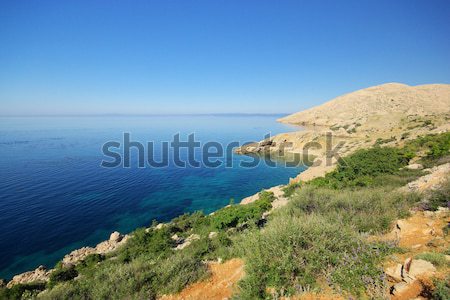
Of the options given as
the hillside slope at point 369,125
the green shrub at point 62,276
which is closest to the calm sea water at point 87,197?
the green shrub at point 62,276

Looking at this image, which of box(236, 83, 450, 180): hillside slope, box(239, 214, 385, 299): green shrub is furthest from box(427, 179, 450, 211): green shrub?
box(236, 83, 450, 180): hillside slope

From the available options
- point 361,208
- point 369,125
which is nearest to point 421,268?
point 361,208

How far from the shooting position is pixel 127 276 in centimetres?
744

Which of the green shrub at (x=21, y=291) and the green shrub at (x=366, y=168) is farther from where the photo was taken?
the green shrub at (x=366, y=168)

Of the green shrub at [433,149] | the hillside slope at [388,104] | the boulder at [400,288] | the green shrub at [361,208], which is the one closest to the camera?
the boulder at [400,288]

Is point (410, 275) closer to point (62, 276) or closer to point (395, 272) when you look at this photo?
point (395, 272)

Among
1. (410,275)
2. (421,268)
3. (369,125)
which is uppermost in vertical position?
(369,125)

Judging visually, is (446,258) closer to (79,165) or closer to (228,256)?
(228,256)

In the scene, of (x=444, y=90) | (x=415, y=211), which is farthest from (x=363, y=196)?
(x=444, y=90)

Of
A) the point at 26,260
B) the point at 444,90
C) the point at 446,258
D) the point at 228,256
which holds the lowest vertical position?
the point at 26,260

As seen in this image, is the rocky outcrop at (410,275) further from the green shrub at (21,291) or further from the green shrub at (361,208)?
the green shrub at (21,291)

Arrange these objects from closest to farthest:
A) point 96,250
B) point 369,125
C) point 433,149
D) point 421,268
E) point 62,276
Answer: point 421,268 → point 62,276 → point 96,250 → point 433,149 → point 369,125

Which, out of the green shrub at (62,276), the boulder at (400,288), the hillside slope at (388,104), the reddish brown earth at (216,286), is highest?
the hillside slope at (388,104)

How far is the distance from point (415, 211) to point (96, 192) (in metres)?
33.4
